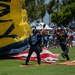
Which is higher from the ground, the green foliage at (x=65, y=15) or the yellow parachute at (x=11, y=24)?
the yellow parachute at (x=11, y=24)

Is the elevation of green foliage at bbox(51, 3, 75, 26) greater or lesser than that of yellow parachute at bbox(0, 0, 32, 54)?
lesser

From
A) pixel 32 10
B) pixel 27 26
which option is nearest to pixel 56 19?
pixel 32 10

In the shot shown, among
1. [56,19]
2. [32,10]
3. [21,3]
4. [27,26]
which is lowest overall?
[56,19]

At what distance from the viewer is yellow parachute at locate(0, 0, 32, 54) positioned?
17.9 metres

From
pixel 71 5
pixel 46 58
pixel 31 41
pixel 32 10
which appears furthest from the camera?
pixel 71 5

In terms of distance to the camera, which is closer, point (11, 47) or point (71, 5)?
point (11, 47)

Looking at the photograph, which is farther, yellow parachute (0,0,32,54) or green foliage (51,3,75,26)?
green foliage (51,3,75,26)

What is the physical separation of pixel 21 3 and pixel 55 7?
59042 mm

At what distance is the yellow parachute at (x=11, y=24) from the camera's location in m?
17.9

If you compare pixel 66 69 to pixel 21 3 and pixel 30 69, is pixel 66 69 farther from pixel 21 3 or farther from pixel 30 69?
pixel 21 3

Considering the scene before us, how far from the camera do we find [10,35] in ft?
59.4

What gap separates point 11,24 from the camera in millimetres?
18078

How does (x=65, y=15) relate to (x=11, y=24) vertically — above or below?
below

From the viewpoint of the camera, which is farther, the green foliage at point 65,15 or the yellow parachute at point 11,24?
the green foliage at point 65,15
